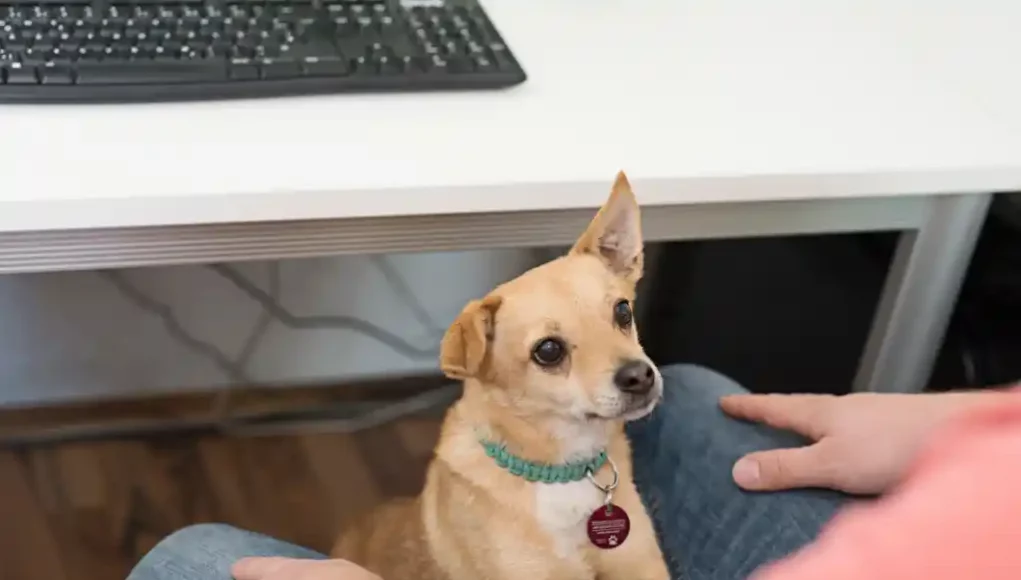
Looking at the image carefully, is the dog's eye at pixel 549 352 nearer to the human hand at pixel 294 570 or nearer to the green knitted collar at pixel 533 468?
the green knitted collar at pixel 533 468

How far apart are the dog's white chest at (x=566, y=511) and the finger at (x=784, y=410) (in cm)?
17

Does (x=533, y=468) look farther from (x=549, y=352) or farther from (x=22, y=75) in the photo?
(x=22, y=75)

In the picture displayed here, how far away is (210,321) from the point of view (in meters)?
1.87

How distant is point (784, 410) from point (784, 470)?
8 centimetres

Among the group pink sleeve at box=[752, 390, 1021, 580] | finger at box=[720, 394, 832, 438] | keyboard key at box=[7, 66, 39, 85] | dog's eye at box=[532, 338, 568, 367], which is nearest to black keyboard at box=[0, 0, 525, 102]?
keyboard key at box=[7, 66, 39, 85]

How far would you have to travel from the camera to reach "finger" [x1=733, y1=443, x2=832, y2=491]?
95 cm

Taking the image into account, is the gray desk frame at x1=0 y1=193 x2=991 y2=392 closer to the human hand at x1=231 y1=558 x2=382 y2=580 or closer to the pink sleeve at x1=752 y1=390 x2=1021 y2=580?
the human hand at x1=231 y1=558 x2=382 y2=580

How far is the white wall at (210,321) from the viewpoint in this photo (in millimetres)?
1789

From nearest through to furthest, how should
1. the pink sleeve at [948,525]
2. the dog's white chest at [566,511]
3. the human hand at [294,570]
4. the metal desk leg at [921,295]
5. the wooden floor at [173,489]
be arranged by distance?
1. the pink sleeve at [948,525]
2. the human hand at [294,570]
3. the dog's white chest at [566,511]
4. the metal desk leg at [921,295]
5. the wooden floor at [173,489]

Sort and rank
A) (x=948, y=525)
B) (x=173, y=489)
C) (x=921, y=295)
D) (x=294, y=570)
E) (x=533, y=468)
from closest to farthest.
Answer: (x=948, y=525), (x=294, y=570), (x=533, y=468), (x=921, y=295), (x=173, y=489)

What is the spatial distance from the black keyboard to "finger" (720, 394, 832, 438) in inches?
15.1

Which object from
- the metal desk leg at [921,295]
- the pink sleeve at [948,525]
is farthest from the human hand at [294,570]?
the metal desk leg at [921,295]

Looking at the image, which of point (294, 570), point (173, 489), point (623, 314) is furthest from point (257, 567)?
point (173, 489)

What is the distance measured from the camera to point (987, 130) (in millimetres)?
1094
